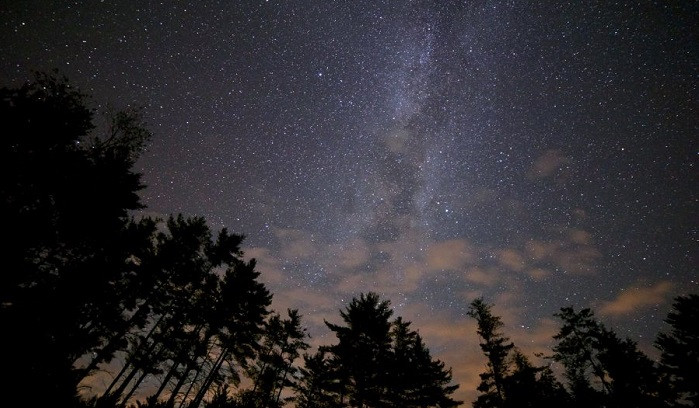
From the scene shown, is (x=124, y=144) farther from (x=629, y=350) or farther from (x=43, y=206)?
(x=629, y=350)

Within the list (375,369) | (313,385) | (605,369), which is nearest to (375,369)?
(375,369)

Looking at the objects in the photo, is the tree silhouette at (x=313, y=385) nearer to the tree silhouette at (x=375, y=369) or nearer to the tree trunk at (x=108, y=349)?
the tree silhouette at (x=375, y=369)

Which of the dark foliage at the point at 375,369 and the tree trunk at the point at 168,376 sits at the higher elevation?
the dark foliage at the point at 375,369

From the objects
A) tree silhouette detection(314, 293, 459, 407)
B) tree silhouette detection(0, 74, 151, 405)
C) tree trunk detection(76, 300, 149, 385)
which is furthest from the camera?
tree silhouette detection(314, 293, 459, 407)

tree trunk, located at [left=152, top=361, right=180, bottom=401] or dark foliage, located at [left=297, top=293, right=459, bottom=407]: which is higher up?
dark foliage, located at [left=297, top=293, right=459, bottom=407]

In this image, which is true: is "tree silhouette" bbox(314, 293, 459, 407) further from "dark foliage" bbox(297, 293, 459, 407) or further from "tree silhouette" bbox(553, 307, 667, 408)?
"tree silhouette" bbox(553, 307, 667, 408)

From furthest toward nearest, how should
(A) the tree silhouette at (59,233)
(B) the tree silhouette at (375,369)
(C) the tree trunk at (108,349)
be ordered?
(B) the tree silhouette at (375,369), (C) the tree trunk at (108,349), (A) the tree silhouette at (59,233)

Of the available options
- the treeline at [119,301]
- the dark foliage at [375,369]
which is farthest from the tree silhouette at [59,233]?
the dark foliage at [375,369]

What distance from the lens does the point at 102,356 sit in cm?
1405

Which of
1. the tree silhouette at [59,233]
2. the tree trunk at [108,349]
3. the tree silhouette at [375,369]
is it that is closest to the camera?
the tree silhouette at [59,233]

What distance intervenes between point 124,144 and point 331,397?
20731mm

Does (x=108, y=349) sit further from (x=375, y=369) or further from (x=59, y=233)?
(x=375, y=369)

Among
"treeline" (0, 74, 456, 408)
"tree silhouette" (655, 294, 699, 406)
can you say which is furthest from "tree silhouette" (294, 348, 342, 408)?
"tree silhouette" (655, 294, 699, 406)

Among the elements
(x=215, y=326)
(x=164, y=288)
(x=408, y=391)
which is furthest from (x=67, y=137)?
(x=408, y=391)
